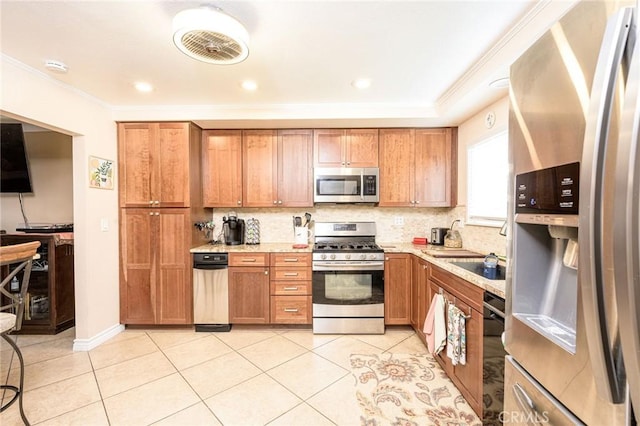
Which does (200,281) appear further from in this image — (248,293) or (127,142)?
(127,142)

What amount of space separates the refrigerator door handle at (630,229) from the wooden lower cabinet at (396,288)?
2.36 meters

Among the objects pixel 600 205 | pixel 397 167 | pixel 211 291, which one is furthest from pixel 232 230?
pixel 600 205

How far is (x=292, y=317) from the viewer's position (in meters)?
2.87

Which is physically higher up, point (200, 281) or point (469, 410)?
point (200, 281)

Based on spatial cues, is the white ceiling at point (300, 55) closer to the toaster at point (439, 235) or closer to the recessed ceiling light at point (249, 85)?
the recessed ceiling light at point (249, 85)

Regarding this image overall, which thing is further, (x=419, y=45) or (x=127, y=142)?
(x=127, y=142)

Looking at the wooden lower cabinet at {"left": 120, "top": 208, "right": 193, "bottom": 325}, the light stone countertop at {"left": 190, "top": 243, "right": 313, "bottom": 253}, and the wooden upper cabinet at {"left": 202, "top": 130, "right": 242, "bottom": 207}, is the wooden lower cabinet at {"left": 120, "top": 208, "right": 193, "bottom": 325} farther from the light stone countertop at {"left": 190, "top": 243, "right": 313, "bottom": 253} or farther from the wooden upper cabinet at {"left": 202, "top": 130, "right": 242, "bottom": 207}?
the wooden upper cabinet at {"left": 202, "top": 130, "right": 242, "bottom": 207}

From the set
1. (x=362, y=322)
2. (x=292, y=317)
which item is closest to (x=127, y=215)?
(x=292, y=317)

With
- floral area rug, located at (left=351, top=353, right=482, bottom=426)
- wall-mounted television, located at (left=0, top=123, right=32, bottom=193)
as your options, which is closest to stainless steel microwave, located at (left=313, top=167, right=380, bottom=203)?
Result: floral area rug, located at (left=351, top=353, right=482, bottom=426)

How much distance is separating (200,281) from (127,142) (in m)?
1.77

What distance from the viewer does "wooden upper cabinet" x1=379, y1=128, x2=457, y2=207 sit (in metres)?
3.13

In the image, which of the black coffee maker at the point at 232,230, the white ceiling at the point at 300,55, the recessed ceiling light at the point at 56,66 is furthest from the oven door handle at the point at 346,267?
the recessed ceiling light at the point at 56,66

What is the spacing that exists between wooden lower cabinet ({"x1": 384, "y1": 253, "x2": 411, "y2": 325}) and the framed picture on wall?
3120mm

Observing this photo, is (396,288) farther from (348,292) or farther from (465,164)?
(465,164)
